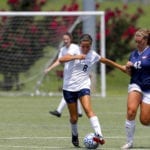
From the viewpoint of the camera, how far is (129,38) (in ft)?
108

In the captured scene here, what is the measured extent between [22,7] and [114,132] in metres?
14.9

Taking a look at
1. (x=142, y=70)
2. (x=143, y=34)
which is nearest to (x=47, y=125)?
(x=142, y=70)

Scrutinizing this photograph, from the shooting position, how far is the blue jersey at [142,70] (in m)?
14.2

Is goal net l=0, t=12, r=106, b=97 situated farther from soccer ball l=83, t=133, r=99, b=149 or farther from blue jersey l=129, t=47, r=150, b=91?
soccer ball l=83, t=133, r=99, b=149

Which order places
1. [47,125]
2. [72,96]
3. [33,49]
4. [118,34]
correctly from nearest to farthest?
[72,96] → [47,125] → [33,49] → [118,34]

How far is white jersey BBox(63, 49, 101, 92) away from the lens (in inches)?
579

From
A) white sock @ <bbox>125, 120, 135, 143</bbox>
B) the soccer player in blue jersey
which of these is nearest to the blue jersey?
the soccer player in blue jersey

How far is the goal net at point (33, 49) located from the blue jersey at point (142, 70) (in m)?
12.9

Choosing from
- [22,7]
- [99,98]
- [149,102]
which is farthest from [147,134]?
[22,7]

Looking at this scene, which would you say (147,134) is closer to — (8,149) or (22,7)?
(8,149)

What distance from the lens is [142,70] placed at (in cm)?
1429

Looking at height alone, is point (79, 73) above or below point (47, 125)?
above

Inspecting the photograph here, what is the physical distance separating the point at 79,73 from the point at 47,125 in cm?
391

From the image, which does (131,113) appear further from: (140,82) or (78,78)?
(78,78)
